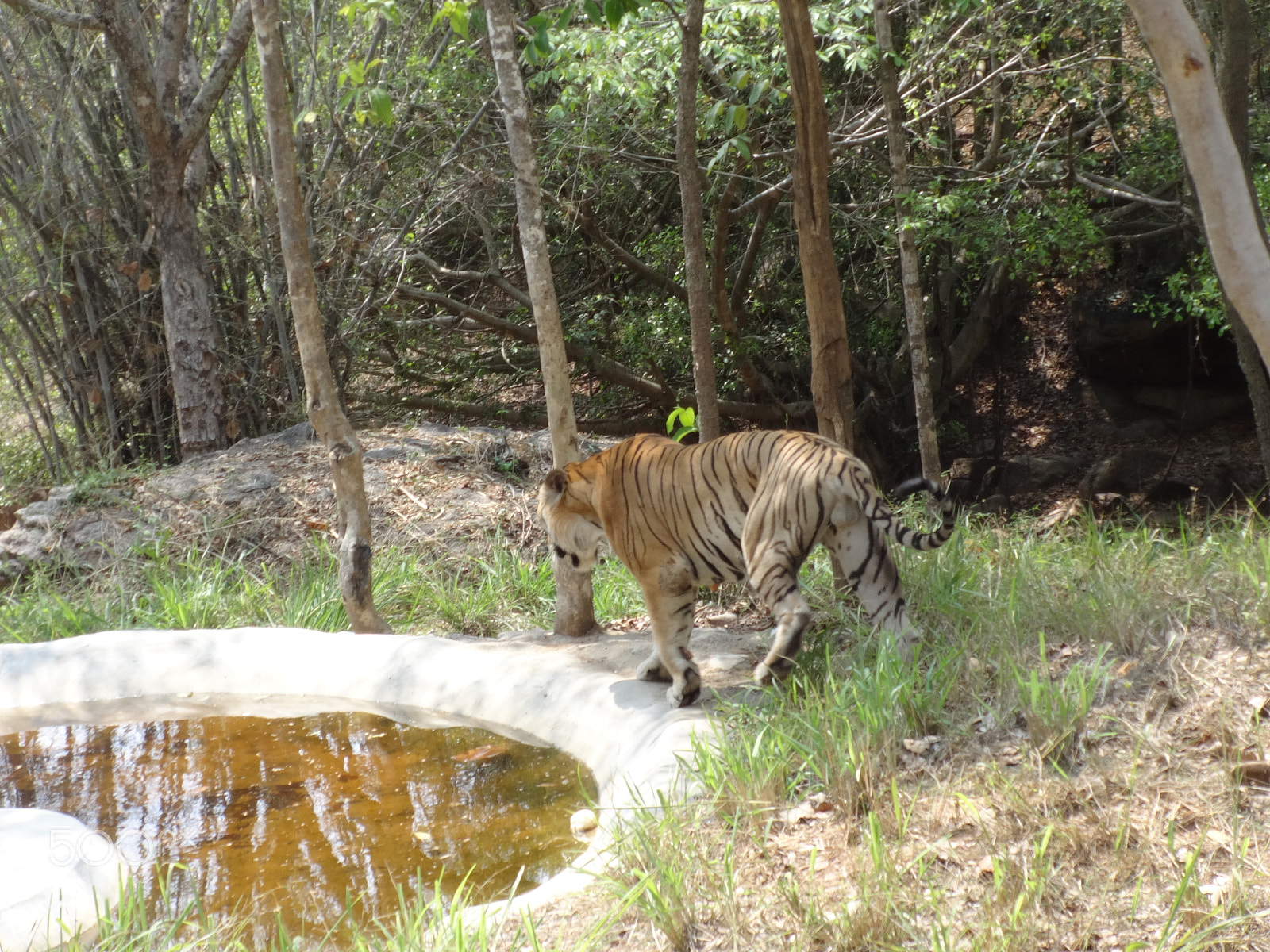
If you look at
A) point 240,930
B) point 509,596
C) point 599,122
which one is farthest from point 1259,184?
point 240,930

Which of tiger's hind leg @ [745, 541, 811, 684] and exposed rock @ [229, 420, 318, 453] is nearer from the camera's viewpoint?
tiger's hind leg @ [745, 541, 811, 684]

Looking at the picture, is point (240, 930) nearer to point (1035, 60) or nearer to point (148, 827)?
point (148, 827)

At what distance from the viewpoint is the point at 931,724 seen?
363 centimetres

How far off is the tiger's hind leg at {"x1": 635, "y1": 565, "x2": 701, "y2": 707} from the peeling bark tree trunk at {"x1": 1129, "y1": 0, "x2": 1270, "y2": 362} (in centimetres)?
240

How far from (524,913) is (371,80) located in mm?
8412

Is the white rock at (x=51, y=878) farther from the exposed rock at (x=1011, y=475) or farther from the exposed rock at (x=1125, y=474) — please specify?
the exposed rock at (x=1125, y=474)

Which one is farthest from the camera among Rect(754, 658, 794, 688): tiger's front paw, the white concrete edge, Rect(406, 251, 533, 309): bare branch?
Rect(406, 251, 533, 309): bare branch

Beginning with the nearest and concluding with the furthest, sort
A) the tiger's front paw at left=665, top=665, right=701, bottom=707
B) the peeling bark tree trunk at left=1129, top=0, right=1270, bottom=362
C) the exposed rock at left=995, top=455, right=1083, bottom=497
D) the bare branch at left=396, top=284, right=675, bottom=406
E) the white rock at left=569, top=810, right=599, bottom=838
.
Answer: the peeling bark tree trunk at left=1129, top=0, right=1270, bottom=362
the white rock at left=569, top=810, right=599, bottom=838
the tiger's front paw at left=665, top=665, right=701, bottom=707
the bare branch at left=396, top=284, right=675, bottom=406
the exposed rock at left=995, top=455, right=1083, bottom=497

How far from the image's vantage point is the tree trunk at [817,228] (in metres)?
5.03

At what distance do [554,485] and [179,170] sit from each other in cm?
564

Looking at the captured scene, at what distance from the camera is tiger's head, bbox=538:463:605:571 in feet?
15.9

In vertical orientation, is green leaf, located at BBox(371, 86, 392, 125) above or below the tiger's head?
above

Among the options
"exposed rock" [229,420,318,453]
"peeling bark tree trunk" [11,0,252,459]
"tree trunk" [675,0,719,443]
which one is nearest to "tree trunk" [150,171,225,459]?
"peeling bark tree trunk" [11,0,252,459]

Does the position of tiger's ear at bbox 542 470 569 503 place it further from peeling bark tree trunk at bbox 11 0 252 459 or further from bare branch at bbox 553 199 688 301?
bare branch at bbox 553 199 688 301
